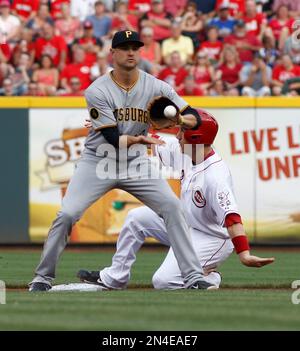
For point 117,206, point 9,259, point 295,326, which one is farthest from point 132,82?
point 117,206

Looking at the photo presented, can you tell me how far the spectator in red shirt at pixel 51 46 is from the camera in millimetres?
15570

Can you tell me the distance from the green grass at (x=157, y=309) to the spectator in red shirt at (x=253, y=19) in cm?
753

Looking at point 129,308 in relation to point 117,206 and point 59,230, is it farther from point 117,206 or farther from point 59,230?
point 117,206

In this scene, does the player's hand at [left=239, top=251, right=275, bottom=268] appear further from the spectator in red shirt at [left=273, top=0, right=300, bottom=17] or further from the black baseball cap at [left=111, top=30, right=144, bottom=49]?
the spectator in red shirt at [left=273, top=0, right=300, bottom=17]

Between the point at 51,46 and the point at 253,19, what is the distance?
319 cm

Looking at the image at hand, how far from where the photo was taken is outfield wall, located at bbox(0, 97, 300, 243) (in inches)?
508

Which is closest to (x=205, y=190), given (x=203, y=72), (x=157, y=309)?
(x=157, y=309)

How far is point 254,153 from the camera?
13.1 m

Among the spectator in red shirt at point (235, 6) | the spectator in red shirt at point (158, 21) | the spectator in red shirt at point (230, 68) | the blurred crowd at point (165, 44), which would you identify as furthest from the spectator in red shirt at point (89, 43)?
the spectator in red shirt at point (235, 6)

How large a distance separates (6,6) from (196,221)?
27.3ft

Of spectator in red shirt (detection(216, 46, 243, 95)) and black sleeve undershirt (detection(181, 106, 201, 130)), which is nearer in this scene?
black sleeve undershirt (detection(181, 106, 201, 130))

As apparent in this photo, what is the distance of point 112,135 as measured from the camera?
Answer: 778 cm

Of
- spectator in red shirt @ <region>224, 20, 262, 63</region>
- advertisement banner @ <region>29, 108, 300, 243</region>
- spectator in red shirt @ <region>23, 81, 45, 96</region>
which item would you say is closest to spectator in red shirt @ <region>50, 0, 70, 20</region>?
spectator in red shirt @ <region>23, 81, 45, 96</region>

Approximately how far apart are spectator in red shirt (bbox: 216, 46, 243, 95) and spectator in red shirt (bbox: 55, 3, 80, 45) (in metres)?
2.39
